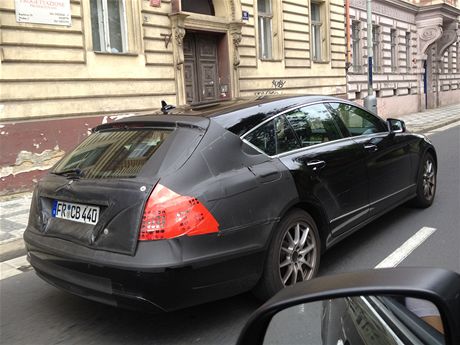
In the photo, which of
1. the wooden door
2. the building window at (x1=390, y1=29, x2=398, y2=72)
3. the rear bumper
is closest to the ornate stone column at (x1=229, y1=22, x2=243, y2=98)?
the wooden door

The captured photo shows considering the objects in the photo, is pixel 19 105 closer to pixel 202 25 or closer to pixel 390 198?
pixel 202 25

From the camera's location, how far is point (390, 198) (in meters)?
5.18

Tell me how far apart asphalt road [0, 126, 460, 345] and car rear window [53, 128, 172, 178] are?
42.6 inches

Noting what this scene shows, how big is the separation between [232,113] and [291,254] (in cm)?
117

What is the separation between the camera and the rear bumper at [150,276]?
2857 mm

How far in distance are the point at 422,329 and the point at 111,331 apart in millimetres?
2539

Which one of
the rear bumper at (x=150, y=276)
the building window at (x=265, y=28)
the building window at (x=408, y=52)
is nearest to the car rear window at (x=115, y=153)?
the rear bumper at (x=150, y=276)

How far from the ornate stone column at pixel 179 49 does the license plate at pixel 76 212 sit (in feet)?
30.0

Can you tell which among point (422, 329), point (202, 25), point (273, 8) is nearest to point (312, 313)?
point (422, 329)

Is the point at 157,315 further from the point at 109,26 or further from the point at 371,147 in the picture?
the point at 109,26

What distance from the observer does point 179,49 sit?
482 inches

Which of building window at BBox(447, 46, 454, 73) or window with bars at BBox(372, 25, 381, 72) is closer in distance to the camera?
window with bars at BBox(372, 25, 381, 72)

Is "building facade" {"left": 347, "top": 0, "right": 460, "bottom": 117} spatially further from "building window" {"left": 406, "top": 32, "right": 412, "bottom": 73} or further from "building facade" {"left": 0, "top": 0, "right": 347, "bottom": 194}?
"building facade" {"left": 0, "top": 0, "right": 347, "bottom": 194}

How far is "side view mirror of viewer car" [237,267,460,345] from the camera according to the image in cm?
124
